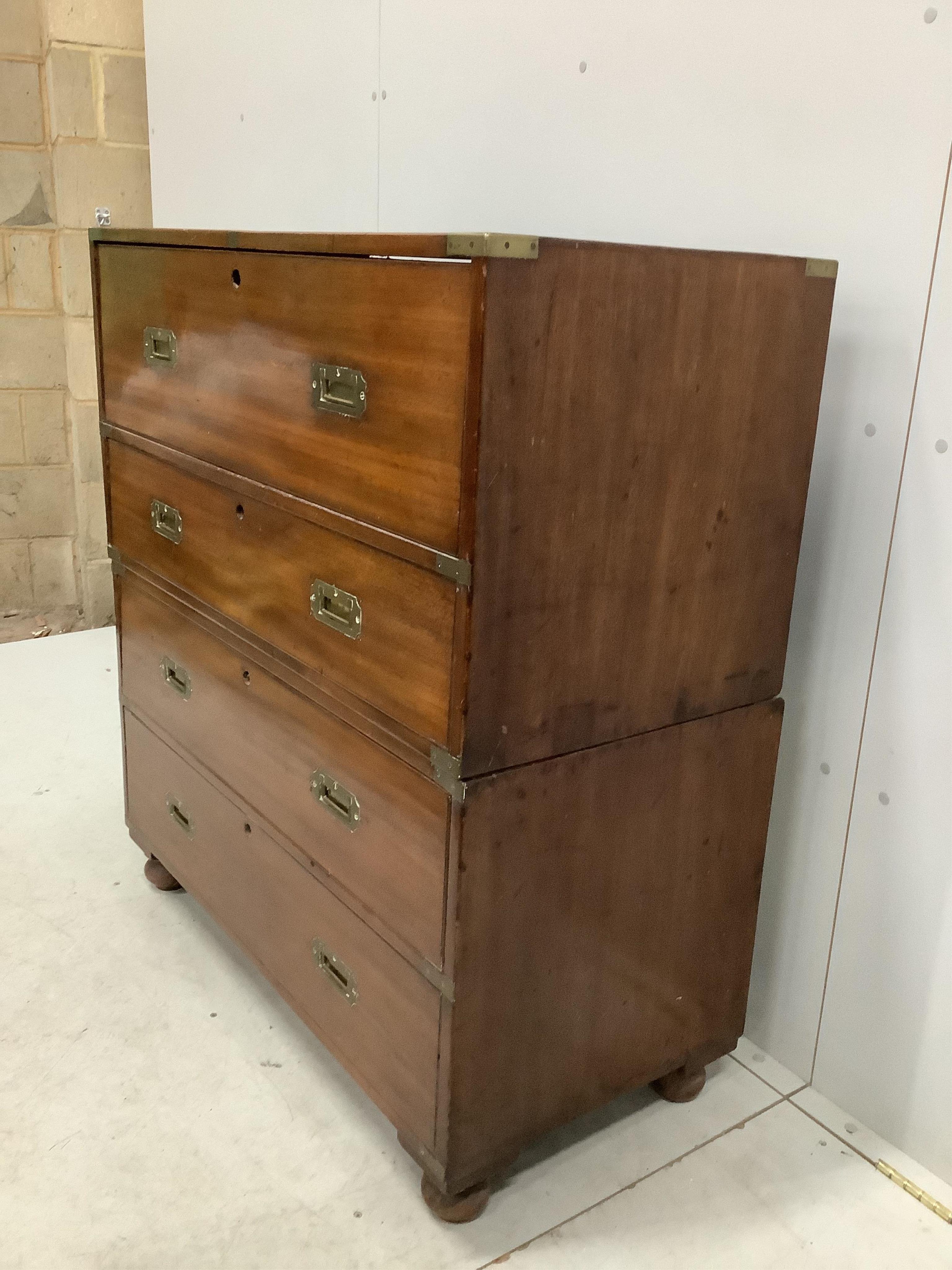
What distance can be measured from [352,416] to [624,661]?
40 cm

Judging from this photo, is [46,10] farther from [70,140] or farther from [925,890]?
[925,890]

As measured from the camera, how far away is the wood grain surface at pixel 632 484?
1051mm

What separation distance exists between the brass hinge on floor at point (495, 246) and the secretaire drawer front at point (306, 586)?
31 centimetres

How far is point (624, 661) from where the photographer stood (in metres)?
1.23

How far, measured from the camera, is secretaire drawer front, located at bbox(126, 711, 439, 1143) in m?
1.31

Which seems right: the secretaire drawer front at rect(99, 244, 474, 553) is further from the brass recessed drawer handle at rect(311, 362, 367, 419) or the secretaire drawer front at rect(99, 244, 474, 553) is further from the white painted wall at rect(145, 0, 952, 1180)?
the white painted wall at rect(145, 0, 952, 1180)

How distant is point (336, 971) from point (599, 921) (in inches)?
14.7

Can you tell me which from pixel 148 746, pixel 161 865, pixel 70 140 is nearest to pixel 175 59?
pixel 70 140

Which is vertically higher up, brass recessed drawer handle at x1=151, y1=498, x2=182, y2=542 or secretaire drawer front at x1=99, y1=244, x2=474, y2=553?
secretaire drawer front at x1=99, y1=244, x2=474, y2=553

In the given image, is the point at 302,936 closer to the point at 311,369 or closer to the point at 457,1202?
the point at 457,1202

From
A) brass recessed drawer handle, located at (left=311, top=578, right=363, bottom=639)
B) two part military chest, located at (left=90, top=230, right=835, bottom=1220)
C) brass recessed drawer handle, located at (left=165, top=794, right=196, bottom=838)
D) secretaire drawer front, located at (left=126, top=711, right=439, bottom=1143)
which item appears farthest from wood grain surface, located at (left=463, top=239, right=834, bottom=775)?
brass recessed drawer handle, located at (left=165, top=794, right=196, bottom=838)

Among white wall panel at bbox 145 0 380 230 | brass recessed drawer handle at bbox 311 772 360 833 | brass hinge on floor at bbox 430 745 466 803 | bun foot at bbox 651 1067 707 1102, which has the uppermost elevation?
white wall panel at bbox 145 0 380 230

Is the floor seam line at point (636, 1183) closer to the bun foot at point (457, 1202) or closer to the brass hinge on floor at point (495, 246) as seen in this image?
the bun foot at point (457, 1202)

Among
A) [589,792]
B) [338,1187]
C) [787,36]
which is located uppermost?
[787,36]
